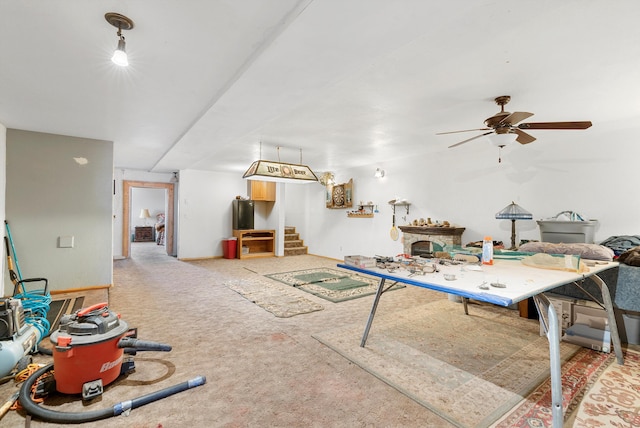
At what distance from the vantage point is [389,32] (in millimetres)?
1777

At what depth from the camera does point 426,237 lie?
573cm

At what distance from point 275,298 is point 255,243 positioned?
4740 millimetres

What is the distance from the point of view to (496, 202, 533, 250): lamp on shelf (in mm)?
4184

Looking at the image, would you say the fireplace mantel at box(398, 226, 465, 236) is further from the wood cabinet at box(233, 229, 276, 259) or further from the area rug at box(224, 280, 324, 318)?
the wood cabinet at box(233, 229, 276, 259)

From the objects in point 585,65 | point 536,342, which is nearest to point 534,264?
point 536,342

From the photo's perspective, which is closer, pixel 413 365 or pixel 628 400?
pixel 628 400

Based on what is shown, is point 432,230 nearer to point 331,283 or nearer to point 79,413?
point 331,283

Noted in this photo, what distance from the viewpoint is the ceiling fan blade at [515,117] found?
258 centimetres

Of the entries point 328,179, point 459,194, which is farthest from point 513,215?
point 328,179

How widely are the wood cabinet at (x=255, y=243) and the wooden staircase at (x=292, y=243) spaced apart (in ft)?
1.58

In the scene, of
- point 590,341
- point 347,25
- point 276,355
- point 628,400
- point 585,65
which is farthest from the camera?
point 590,341

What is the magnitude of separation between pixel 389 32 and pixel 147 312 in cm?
394

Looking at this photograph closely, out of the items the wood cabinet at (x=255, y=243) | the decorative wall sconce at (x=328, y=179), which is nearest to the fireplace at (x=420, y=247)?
the decorative wall sconce at (x=328, y=179)

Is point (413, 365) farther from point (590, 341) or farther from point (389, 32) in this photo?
point (389, 32)
